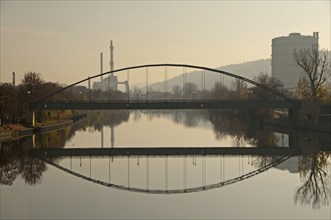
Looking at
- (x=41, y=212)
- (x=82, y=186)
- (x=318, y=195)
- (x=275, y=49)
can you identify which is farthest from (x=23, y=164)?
(x=275, y=49)

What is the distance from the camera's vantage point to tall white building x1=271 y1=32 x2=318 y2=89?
577ft

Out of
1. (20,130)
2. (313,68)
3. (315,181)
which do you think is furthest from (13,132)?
(313,68)

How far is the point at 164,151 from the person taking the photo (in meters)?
43.5

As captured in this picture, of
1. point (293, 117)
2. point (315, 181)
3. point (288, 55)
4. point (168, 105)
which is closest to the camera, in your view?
point (315, 181)

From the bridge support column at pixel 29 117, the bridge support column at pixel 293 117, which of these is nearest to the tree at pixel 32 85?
the bridge support column at pixel 29 117

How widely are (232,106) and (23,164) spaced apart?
112 ft

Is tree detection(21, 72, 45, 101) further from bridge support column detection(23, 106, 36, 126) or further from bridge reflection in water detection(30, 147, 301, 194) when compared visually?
bridge reflection in water detection(30, 147, 301, 194)

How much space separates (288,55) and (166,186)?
161 m

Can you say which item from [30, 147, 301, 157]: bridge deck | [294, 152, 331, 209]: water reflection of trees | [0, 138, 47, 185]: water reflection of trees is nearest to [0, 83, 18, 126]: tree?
[0, 138, 47, 185]: water reflection of trees

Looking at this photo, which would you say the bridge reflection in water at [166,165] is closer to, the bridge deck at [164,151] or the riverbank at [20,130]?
the bridge deck at [164,151]

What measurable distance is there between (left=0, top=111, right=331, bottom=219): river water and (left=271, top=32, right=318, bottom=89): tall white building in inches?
5407

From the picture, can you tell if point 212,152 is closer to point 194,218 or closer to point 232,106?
point 232,106

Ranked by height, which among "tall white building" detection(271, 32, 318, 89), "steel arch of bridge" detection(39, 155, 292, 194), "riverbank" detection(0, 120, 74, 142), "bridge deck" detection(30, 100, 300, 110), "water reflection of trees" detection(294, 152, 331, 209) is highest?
"tall white building" detection(271, 32, 318, 89)

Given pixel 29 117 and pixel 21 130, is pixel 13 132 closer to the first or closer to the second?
pixel 21 130
